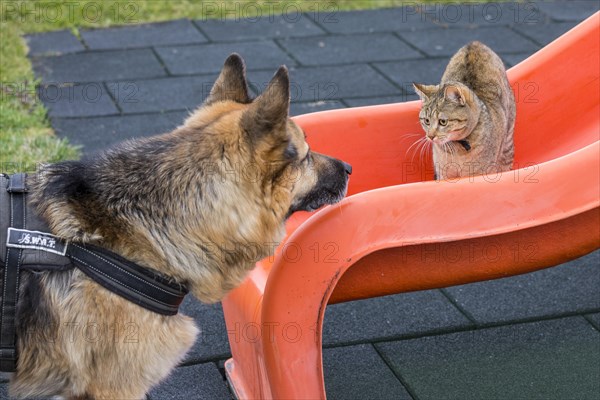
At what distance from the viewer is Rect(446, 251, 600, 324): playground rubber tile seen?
13.0 feet

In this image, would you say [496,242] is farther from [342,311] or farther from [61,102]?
[61,102]

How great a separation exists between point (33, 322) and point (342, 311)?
1.80 metres

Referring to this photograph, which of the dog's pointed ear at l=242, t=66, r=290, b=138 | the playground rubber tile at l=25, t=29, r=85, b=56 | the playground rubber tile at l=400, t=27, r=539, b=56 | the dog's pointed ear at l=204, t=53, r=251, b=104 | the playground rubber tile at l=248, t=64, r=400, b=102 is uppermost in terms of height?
the dog's pointed ear at l=242, t=66, r=290, b=138

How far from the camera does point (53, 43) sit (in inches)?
271

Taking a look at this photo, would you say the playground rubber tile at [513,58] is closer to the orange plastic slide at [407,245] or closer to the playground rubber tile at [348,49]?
the playground rubber tile at [348,49]

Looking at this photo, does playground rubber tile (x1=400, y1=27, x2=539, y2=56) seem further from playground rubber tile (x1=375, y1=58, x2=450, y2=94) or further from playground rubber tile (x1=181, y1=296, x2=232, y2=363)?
playground rubber tile (x1=181, y1=296, x2=232, y2=363)

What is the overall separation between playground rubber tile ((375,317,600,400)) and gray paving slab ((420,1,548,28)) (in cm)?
423

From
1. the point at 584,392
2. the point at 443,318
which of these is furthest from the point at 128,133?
the point at 584,392

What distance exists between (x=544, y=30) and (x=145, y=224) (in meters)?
5.64

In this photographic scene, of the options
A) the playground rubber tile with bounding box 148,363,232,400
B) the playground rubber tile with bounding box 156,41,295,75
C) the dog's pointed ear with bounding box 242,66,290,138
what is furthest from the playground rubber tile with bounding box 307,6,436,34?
the dog's pointed ear with bounding box 242,66,290,138

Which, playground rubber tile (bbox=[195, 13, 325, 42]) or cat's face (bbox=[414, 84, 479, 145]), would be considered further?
playground rubber tile (bbox=[195, 13, 325, 42])

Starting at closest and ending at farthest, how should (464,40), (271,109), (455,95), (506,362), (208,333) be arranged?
(271,109) < (455,95) < (506,362) < (208,333) < (464,40)

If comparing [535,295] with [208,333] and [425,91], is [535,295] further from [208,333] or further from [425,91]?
[208,333]

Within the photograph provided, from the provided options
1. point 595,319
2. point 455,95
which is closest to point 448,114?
point 455,95
